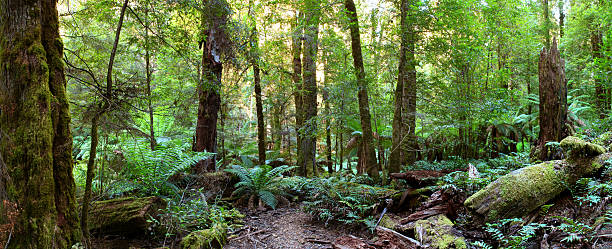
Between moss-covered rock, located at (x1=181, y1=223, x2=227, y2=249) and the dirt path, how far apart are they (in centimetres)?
23

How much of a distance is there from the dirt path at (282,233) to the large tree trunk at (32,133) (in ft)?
6.65

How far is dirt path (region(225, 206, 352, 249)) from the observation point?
417 cm

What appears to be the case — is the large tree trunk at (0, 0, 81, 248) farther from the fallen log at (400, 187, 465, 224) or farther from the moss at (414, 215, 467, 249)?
the fallen log at (400, 187, 465, 224)

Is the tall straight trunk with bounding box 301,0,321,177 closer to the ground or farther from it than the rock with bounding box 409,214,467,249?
farther from it

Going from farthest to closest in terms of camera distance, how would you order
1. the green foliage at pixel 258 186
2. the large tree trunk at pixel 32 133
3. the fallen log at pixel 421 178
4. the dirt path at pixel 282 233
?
1. the green foliage at pixel 258 186
2. the fallen log at pixel 421 178
3. the dirt path at pixel 282 233
4. the large tree trunk at pixel 32 133

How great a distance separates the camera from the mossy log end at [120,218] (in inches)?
137

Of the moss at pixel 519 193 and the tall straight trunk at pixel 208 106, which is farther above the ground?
the tall straight trunk at pixel 208 106

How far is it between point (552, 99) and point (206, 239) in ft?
19.9

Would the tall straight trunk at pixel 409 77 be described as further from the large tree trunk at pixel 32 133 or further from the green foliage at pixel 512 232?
the large tree trunk at pixel 32 133

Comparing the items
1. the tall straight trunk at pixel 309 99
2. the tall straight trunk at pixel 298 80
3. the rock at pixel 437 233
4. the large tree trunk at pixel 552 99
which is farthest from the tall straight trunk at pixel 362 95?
the rock at pixel 437 233

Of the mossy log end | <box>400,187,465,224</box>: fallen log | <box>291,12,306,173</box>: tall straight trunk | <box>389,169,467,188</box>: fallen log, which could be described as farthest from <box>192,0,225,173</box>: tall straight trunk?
<box>400,187,465,224</box>: fallen log

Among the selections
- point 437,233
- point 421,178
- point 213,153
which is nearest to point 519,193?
point 437,233

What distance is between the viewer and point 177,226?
358cm

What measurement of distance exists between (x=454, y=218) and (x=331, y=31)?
5644 millimetres
